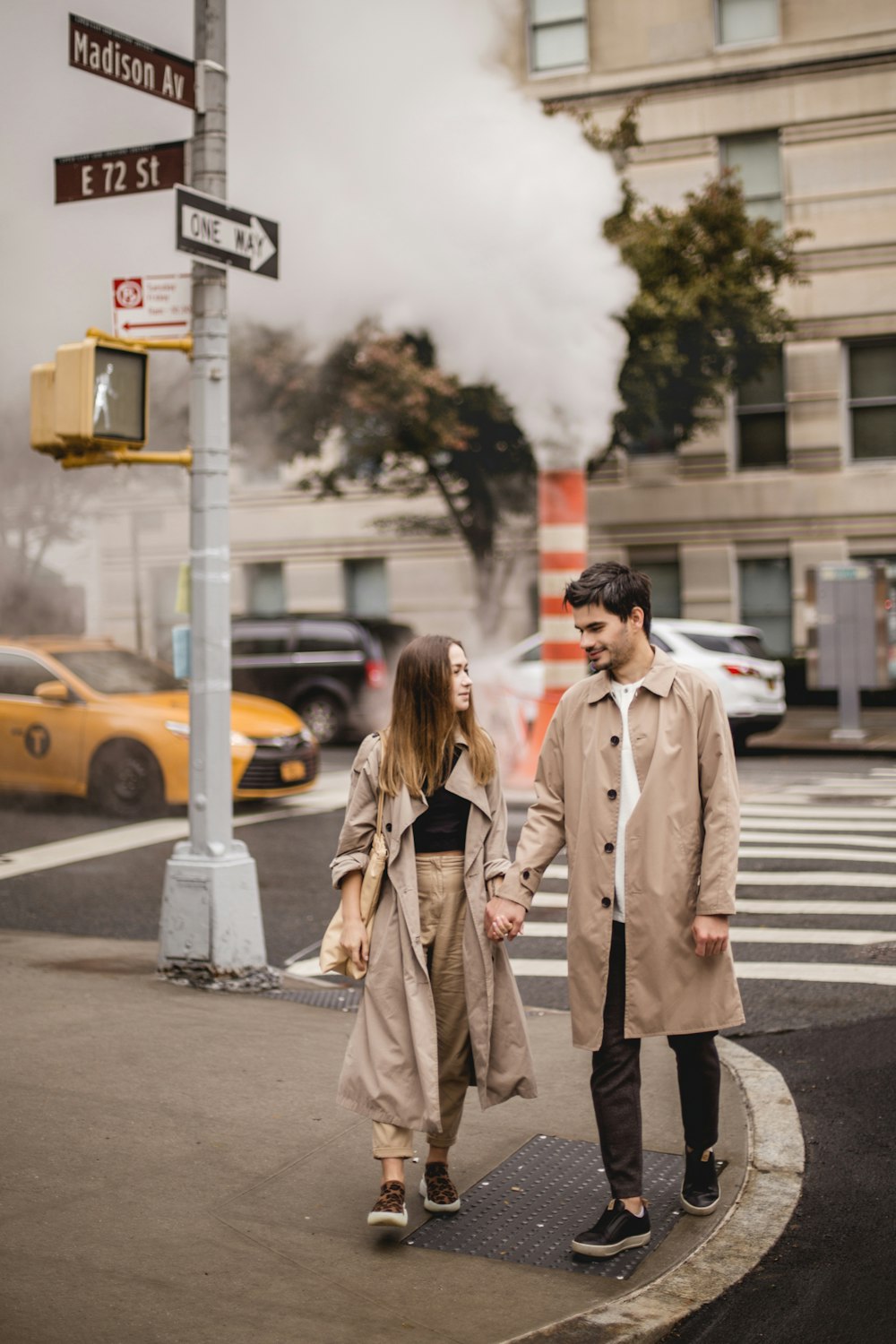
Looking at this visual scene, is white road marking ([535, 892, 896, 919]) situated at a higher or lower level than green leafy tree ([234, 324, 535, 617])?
lower

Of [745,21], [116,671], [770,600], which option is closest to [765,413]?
[770,600]

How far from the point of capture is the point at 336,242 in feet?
45.1

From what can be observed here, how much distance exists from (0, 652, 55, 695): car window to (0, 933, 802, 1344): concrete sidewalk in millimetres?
6676

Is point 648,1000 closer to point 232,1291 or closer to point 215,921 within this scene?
point 232,1291

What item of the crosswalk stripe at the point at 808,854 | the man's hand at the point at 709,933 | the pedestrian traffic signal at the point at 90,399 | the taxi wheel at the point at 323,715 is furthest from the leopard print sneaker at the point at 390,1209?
the taxi wheel at the point at 323,715

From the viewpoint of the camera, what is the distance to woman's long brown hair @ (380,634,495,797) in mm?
4215

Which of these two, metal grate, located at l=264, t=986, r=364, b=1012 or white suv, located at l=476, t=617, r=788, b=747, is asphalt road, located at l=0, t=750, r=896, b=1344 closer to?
metal grate, located at l=264, t=986, r=364, b=1012

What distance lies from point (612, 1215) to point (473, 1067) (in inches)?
21.1

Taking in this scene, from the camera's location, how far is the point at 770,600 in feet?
79.3

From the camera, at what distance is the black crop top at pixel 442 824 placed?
4.25 metres

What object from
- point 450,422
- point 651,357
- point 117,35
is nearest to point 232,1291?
point 117,35

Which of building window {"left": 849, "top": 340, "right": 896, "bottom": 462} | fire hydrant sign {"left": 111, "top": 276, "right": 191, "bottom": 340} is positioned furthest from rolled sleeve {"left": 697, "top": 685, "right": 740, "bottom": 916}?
building window {"left": 849, "top": 340, "right": 896, "bottom": 462}

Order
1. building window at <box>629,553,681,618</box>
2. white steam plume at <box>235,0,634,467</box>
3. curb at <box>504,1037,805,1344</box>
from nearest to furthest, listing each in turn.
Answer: curb at <box>504,1037,805,1344</box> → white steam plume at <box>235,0,634,467</box> → building window at <box>629,553,681,618</box>

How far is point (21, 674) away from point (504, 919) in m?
9.54
